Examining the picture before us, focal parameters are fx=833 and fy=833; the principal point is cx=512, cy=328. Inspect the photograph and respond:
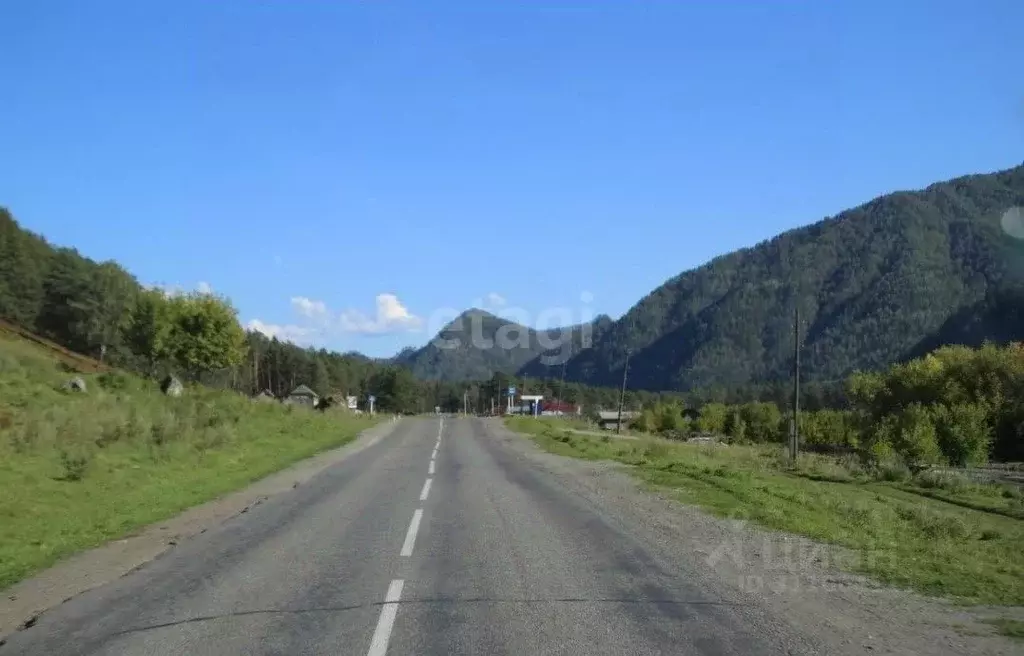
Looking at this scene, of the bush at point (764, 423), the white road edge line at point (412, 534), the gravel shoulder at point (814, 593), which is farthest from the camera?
the bush at point (764, 423)

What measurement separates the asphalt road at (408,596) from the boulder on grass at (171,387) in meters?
27.8

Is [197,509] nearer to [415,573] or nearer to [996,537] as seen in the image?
[415,573]

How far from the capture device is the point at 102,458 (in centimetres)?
1864

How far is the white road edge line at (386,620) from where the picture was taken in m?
6.25

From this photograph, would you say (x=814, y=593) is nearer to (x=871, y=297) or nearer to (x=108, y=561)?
(x=108, y=561)

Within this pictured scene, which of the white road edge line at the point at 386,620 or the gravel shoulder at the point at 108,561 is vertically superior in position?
the white road edge line at the point at 386,620

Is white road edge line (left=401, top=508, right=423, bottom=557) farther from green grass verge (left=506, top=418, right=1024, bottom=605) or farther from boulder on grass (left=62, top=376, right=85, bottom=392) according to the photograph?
boulder on grass (left=62, top=376, right=85, bottom=392)

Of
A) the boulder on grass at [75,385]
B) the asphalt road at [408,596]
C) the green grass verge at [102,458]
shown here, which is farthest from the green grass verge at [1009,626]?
the boulder on grass at [75,385]

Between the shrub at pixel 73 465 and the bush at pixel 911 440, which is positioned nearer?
the shrub at pixel 73 465

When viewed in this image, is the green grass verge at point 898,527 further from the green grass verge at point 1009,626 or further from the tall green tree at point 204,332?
→ the tall green tree at point 204,332

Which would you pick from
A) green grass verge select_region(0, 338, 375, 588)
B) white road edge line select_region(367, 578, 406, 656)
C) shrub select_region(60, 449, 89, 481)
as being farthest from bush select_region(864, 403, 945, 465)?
white road edge line select_region(367, 578, 406, 656)

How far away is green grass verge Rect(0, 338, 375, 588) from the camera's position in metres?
12.3

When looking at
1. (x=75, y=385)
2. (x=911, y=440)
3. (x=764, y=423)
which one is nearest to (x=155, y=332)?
(x=75, y=385)

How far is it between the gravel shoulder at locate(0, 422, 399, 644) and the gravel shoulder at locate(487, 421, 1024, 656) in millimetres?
6476
